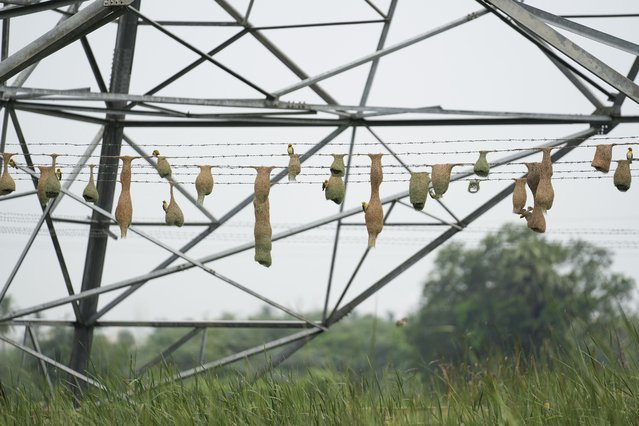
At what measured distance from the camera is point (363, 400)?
31.4 feet

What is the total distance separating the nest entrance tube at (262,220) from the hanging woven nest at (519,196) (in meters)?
2.43

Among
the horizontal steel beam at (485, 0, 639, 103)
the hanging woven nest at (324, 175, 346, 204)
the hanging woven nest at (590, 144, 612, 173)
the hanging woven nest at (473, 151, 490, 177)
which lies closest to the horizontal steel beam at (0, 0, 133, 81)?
the hanging woven nest at (324, 175, 346, 204)

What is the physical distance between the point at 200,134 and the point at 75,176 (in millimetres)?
17069

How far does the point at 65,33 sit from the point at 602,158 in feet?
17.0

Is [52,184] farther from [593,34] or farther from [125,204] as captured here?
[593,34]

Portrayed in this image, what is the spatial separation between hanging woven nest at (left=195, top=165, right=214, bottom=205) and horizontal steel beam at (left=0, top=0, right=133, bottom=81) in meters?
1.84

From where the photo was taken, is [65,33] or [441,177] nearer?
[65,33]

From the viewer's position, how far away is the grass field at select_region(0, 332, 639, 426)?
8.84 meters

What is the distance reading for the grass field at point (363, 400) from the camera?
29.0ft

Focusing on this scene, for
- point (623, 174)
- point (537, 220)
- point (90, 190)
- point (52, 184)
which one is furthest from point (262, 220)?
point (623, 174)

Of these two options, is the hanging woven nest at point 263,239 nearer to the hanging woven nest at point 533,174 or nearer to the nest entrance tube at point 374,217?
the nest entrance tube at point 374,217

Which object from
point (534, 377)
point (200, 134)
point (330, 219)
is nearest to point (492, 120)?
point (330, 219)

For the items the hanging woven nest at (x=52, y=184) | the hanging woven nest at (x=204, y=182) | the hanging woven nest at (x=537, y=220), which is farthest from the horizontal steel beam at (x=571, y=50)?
the hanging woven nest at (x=52, y=184)

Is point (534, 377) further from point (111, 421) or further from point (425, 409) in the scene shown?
point (111, 421)
